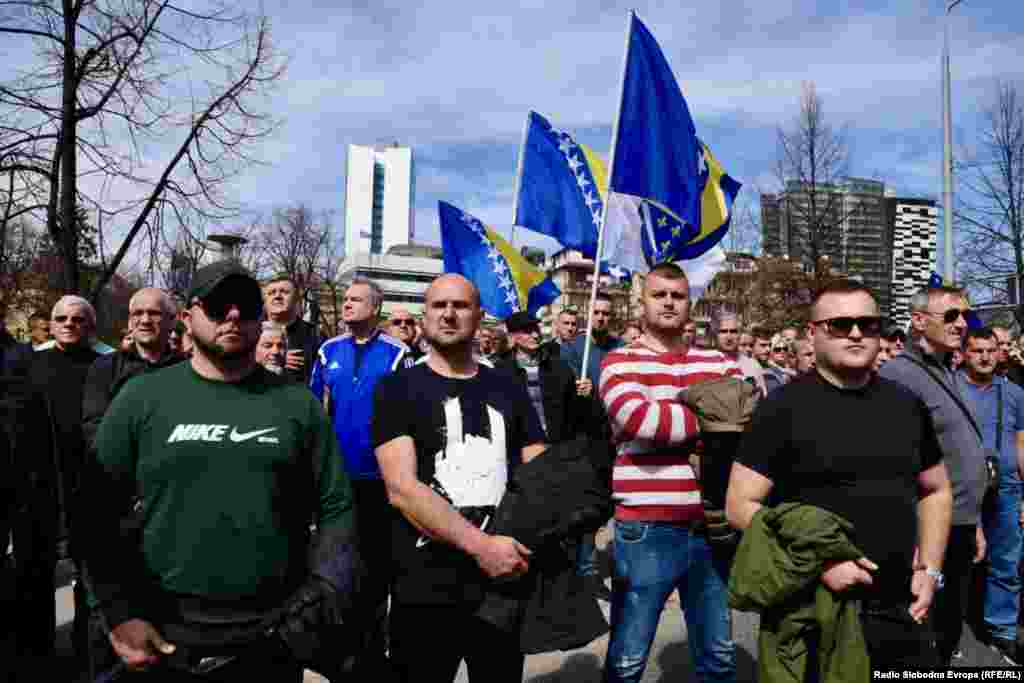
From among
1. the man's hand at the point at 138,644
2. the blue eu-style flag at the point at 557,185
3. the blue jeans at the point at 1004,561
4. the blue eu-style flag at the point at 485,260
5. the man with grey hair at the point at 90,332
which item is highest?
the blue eu-style flag at the point at 557,185

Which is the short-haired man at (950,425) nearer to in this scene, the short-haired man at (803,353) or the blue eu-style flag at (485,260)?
the short-haired man at (803,353)

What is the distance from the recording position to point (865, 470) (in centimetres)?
→ 248

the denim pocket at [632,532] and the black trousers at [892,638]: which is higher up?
the denim pocket at [632,532]

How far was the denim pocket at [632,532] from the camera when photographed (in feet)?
10.4

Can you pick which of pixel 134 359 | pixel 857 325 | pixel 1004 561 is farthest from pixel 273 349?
pixel 1004 561

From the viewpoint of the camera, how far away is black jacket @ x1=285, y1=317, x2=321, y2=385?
4.94 metres

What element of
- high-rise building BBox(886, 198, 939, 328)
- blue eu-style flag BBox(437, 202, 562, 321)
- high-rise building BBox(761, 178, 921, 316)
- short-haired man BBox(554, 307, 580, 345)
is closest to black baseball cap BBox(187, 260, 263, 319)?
blue eu-style flag BBox(437, 202, 562, 321)

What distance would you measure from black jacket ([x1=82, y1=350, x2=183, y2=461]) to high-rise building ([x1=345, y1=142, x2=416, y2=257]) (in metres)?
140

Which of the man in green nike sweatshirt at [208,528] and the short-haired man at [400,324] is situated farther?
the short-haired man at [400,324]

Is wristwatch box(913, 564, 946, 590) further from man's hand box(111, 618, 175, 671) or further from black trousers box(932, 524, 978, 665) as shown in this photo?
man's hand box(111, 618, 175, 671)

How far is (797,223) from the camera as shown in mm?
24531

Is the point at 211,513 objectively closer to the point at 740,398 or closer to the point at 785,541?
the point at 785,541

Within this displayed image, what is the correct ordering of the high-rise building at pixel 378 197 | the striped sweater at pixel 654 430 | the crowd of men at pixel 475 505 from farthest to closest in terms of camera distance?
the high-rise building at pixel 378 197
the striped sweater at pixel 654 430
the crowd of men at pixel 475 505

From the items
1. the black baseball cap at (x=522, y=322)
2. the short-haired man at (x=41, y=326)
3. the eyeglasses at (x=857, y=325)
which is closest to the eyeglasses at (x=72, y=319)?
the short-haired man at (x=41, y=326)
